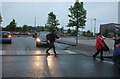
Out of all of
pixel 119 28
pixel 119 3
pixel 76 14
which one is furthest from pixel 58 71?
pixel 76 14

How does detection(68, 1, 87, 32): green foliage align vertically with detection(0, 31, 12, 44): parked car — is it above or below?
above

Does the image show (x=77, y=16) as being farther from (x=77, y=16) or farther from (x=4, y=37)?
(x=4, y=37)

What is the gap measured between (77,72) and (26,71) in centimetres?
187

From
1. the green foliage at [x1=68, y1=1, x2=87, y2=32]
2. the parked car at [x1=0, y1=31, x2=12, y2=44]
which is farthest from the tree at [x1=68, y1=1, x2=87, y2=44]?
the parked car at [x1=0, y1=31, x2=12, y2=44]

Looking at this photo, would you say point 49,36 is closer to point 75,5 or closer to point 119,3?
point 119,3

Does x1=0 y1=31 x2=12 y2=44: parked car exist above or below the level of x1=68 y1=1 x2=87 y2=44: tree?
below

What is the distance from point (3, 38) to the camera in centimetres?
3753

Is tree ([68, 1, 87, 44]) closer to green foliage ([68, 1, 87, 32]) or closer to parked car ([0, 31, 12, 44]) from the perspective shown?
green foliage ([68, 1, 87, 32])

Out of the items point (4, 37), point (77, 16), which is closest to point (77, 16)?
point (77, 16)

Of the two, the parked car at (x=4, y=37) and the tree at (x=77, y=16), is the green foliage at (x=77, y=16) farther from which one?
the parked car at (x=4, y=37)

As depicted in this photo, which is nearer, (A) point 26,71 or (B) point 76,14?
(A) point 26,71

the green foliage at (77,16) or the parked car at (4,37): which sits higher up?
the green foliage at (77,16)

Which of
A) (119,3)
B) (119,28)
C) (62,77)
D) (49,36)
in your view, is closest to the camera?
(62,77)

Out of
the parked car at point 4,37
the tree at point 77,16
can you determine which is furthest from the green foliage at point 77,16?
the parked car at point 4,37
